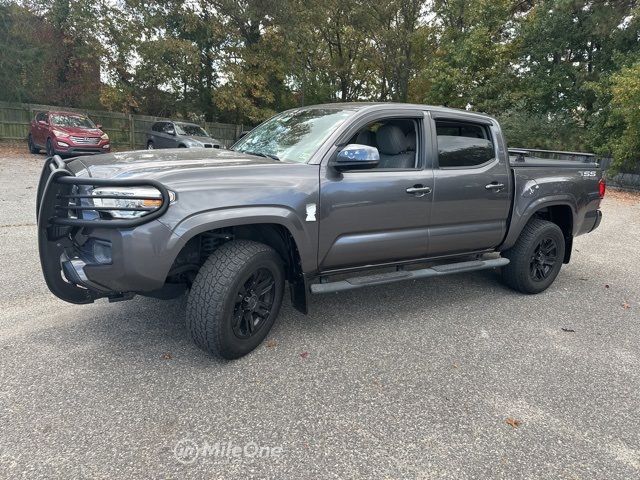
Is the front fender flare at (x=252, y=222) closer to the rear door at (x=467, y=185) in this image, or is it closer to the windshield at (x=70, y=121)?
the rear door at (x=467, y=185)

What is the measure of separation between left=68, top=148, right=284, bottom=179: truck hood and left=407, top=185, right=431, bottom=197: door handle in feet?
3.76

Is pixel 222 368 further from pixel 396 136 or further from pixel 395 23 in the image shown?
pixel 395 23

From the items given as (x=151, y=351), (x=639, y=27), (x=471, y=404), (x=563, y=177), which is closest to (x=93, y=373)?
(x=151, y=351)

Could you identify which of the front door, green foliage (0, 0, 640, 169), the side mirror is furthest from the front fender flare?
green foliage (0, 0, 640, 169)

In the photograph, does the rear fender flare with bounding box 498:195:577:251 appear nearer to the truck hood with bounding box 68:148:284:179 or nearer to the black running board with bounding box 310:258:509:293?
the black running board with bounding box 310:258:509:293

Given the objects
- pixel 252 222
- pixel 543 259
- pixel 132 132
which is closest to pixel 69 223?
pixel 252 222

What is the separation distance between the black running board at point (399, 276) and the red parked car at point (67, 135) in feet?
43.7

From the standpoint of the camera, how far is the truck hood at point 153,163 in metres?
2.75

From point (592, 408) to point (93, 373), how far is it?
3.16 meters

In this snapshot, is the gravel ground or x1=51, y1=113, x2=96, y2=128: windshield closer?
the gravel ground

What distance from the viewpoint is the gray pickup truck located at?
8.61 feet

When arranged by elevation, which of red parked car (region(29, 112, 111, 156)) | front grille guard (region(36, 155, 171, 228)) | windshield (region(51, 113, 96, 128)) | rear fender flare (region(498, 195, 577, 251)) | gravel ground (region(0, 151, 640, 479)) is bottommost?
gravel ground (region(0, 151, 640, 479))

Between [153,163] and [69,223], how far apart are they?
0.64m

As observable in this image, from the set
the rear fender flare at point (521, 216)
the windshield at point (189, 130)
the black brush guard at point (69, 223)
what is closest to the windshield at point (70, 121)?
the windshield at point (189, 130)
